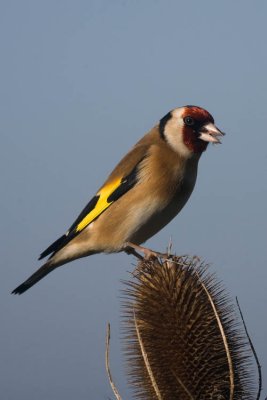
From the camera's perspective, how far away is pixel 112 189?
12.1 m

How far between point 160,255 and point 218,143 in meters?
2.79

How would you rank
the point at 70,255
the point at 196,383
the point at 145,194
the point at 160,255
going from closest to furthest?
the point at 196,383, the point at 160,255, the point at 145,194, the point at 70,255

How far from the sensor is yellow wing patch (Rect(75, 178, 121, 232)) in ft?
39.7

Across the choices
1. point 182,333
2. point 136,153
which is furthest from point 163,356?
point 136,153

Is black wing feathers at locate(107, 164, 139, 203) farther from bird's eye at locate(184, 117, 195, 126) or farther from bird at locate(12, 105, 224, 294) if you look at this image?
bird's eye at locate(184, 117, 195, 126)

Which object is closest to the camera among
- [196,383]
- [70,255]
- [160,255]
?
[196,383]

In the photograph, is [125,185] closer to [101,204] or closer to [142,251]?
[101,204]

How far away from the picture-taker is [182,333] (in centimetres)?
859

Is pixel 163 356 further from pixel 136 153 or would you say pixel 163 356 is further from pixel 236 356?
pixel 136 153

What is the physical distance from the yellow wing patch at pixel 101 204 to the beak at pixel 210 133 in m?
1.40

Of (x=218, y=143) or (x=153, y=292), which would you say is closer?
(x=153, y=292)

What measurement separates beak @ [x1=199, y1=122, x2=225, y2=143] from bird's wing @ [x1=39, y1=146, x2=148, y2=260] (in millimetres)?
907

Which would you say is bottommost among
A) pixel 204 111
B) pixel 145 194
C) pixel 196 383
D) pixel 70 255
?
pixel 196 383

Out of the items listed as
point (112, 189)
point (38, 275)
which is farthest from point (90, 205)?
point (38, 275)
